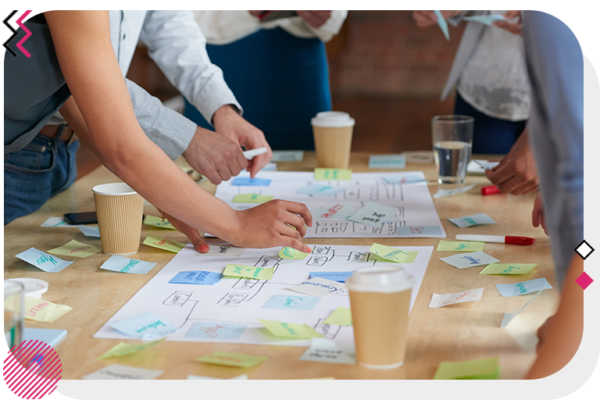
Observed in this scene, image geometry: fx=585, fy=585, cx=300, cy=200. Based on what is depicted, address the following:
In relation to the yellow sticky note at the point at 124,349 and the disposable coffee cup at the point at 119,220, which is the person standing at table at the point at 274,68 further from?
the yellow sticky note at the point at 124,349

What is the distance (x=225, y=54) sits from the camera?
1929mm

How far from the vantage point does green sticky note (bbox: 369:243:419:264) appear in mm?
895

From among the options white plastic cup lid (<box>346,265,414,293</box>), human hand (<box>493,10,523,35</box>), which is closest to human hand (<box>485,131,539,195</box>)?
human hand (<box>493,10,523,35</box>)

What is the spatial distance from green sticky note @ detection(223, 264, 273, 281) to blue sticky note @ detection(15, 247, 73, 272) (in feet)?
0.87

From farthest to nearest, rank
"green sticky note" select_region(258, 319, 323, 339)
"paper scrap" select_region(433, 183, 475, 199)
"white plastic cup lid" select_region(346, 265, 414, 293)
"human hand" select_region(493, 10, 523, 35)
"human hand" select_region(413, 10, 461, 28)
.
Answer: "human hand" select_region(413, 10, 461, 28), "human hand" select_region(493, 10, 523, 35), "paper scrap" select_region(433, 183, 475, 199), "green sticky note" select_region(258, 319, 323, 339), "white plastic cup lid" select_region(346, 265, 414, 293)

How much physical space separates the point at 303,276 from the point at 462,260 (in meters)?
0.25

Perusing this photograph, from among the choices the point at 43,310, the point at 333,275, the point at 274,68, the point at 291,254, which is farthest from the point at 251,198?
the point at 274,68

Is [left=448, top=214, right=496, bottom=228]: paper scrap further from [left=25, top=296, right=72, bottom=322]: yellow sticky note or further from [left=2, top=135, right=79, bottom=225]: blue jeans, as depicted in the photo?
[left=2, top=135, right=79, bottom=225]: blue jeans

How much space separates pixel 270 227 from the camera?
2.96 feet

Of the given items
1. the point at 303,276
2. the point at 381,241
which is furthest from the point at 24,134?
the point at 381,241

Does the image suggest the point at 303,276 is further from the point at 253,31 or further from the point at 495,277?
the point at 253,31

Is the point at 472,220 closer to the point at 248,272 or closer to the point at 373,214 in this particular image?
the point at 373,214

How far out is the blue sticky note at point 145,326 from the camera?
2.21 ft

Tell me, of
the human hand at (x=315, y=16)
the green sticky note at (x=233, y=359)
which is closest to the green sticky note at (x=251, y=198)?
the green sticky note at (x=233, y=359)
